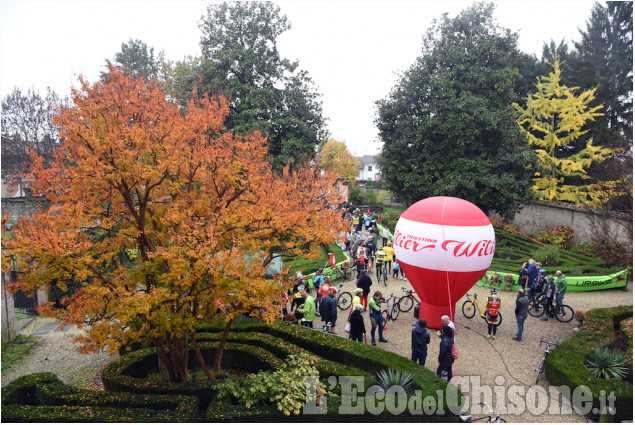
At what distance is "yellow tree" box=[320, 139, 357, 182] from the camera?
58594 mm

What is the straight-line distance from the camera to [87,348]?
340 inches

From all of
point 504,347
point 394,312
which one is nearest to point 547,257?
point 504,347

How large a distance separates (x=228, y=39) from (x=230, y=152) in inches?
782

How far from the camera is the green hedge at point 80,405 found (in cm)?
822

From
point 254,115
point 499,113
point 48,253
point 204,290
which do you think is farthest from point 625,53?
point 48,253

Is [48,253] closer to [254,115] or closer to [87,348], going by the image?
[87,348]

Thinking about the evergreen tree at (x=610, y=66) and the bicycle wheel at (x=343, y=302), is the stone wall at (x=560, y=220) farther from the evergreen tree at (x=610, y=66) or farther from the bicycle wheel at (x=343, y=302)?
the bicycle wheel at (x=343, y=302)

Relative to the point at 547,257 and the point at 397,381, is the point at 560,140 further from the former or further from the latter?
the point at 397,381

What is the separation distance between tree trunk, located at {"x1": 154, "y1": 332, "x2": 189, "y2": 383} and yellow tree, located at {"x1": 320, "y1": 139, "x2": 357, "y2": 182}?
45.0m

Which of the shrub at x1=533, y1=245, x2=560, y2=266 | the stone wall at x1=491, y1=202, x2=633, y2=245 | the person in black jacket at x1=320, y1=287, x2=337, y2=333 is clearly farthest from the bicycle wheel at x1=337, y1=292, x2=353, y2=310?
the stone wall at x1=491, y1=202, x2=633, y2=245

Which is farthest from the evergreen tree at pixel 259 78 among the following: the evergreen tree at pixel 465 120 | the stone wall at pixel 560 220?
the stone wall at pixel 560 220

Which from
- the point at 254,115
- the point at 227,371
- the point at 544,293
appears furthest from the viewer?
the point at 254,115

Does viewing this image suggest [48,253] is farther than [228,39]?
No

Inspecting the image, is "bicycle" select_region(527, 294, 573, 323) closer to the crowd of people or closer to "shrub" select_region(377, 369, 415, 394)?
the crowd of people
